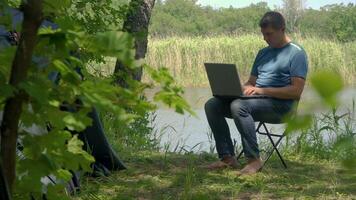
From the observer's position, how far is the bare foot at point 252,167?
4.64 m

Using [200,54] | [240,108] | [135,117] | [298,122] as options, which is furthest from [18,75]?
[200,54]

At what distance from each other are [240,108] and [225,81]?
22 centimetres

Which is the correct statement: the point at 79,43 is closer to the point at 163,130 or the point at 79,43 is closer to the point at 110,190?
the point at 110,190

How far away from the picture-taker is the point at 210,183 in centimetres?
436

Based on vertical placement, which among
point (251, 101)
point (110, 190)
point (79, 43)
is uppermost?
point (79, 43)

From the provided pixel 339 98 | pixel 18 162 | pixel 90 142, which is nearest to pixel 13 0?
pixel 18 162

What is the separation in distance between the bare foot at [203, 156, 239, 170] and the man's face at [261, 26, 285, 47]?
888mm

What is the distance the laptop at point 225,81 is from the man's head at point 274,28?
14.2 inches

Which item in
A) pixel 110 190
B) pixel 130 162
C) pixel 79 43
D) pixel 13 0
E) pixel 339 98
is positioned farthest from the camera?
pixel 130 162

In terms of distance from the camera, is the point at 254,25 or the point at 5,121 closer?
the point at 5,121

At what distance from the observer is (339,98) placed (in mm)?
590

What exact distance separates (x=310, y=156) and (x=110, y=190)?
2.21 meters

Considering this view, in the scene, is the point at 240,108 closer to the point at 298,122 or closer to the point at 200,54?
the point at 298,122

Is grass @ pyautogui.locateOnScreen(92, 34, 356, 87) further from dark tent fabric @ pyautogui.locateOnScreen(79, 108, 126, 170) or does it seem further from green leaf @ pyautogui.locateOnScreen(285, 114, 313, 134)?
green leaf @ pyautogui.locateOnScreen(285, 114, 313, 134)
